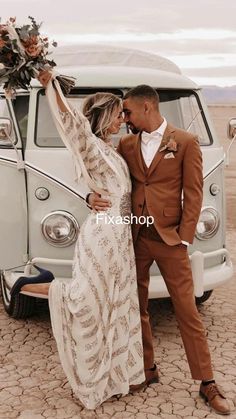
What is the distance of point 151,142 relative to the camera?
3.39 meters

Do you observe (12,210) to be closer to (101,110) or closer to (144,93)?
(101,110)

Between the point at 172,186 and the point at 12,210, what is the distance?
1.45 m

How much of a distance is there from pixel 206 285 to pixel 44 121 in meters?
1.68

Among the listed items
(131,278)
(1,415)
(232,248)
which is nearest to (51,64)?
(131,278)

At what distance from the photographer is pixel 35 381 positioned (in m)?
3.80

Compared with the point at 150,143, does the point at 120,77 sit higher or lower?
higher

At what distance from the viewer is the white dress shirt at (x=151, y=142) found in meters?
3.35

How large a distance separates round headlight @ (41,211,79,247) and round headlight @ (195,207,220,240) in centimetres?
88

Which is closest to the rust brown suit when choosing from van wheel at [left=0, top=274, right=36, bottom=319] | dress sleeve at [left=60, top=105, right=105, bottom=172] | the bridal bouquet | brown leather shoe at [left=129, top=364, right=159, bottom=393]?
dress sleeve at [left=60, top=105, right=105, bottom=172]

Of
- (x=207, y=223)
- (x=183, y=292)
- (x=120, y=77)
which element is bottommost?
(x=183, y=292)

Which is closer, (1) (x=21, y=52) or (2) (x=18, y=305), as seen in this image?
(1) (x=21, y=52)

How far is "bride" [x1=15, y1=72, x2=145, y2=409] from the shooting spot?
10.6ft

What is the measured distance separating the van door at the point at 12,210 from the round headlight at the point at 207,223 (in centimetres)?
122

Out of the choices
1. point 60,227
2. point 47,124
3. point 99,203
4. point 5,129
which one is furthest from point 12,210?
point 99,203
